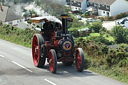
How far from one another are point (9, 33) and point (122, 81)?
1760 cm

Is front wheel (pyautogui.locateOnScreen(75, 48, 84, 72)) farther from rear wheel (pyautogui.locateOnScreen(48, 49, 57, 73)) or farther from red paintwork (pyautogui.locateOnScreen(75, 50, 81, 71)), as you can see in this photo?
rear wheel (pyautogui.locateOnScreen(48, 49, 57, 73))

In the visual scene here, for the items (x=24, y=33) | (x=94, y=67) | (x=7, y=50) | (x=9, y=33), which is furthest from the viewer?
(x=9, y=33)

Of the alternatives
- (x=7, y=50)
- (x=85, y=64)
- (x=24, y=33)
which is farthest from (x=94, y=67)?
(x=24, y=33)

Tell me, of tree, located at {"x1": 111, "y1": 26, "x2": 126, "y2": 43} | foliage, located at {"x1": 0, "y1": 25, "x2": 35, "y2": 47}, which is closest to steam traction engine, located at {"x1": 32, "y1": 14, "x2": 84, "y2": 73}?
foliage, located at {"x1": 0, "y1": 25, "x2": 35, "y2": 47}

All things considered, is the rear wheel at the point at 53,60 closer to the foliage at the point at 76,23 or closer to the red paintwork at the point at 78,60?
the red paintwork at the point at 78,60

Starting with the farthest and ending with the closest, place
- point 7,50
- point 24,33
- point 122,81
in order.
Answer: point 24,33, point 7,50, point 122,81

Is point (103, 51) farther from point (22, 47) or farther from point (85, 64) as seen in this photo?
point (22, 47)

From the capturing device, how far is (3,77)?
1620 cm

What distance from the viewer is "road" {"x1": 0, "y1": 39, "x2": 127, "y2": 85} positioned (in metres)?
14.9

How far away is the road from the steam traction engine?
1.45 ft

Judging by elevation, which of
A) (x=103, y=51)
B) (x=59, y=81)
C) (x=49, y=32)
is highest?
(x=49, y=32)

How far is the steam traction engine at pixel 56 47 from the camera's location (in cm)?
1656

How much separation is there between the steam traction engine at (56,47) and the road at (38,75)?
44 cm

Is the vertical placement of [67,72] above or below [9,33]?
below
